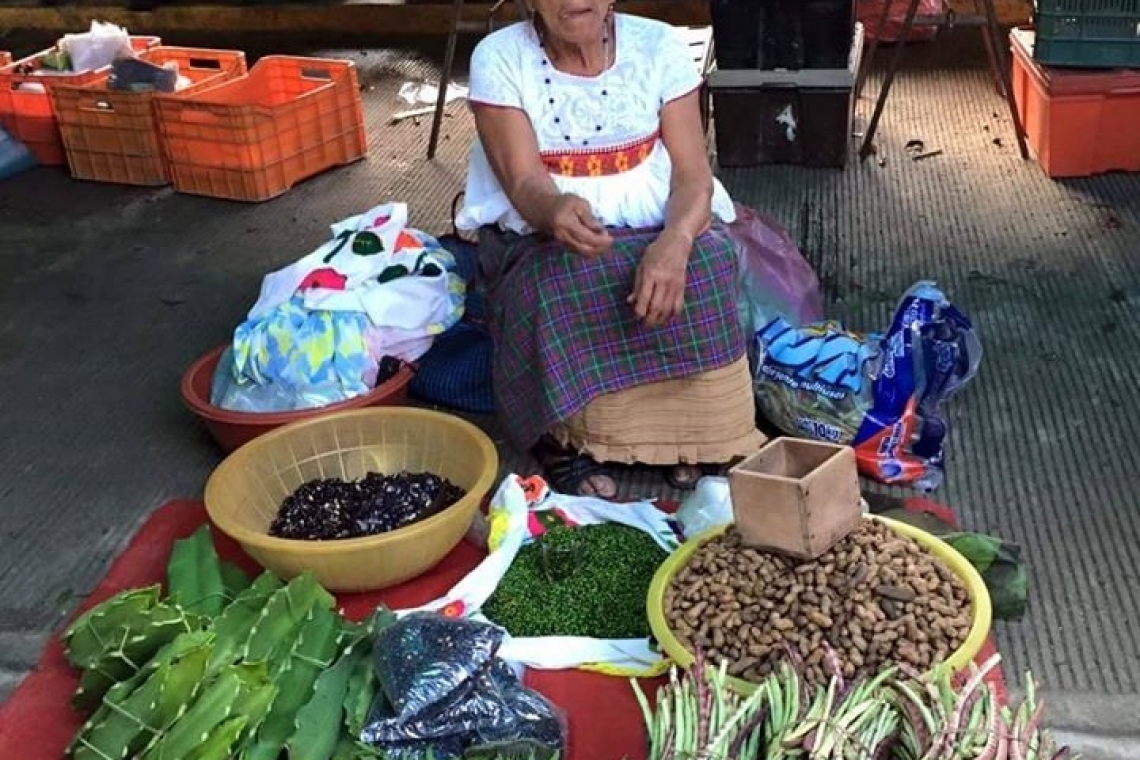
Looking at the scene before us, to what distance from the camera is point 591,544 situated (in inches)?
88.0

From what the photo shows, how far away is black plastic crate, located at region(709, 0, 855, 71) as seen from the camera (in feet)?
12.7

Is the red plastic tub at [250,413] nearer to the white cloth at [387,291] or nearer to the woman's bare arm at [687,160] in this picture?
the white cloth at [387,291]

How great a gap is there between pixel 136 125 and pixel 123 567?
2417 mm

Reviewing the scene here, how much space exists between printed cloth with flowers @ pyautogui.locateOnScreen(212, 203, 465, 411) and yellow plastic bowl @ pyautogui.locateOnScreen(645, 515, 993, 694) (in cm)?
91

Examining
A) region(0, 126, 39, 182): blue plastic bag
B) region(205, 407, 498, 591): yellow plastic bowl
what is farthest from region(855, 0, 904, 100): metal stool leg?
region(0, 126, 39, 182): blue plastic bag

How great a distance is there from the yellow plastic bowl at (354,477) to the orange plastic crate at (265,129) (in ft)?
6.18

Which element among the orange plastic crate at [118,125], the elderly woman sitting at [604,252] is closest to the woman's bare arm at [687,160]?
the elderly woman sitting at [604,252]

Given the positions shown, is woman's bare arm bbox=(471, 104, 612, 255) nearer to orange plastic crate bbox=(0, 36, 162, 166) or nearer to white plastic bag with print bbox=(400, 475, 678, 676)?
white plastic bag with print bbox=(400, 475, 678, 676)

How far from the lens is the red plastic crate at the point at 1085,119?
3699 millimetres

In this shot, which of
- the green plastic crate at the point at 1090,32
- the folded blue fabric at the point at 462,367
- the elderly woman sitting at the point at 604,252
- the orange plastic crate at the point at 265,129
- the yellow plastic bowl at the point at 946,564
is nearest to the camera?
the yellow plastic bowl at the point at 946,564

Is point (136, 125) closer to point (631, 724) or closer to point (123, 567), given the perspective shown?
point (123, 567)

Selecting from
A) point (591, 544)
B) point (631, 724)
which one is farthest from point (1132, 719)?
point (591, 544)

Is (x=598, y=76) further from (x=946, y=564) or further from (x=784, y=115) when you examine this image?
(x=784, y=115)

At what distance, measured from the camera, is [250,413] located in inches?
99.1
